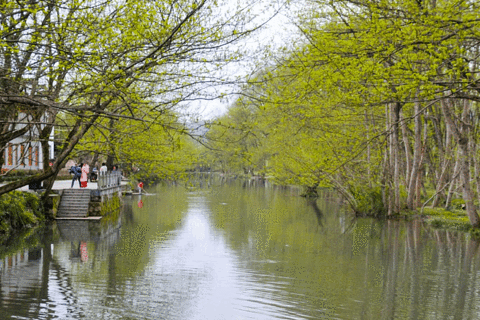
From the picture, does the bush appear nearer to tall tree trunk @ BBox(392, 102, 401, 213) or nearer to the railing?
tall tree trunk @ BBox(392, 102, 401, 213)

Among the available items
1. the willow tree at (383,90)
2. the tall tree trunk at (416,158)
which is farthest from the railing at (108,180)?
the tall tree trunk at (416,158)

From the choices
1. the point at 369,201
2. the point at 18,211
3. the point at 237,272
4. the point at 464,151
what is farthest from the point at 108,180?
the point at 464,151

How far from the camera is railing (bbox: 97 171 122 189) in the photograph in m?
29.4

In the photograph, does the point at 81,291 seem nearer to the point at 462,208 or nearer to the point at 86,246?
the point at 86,246

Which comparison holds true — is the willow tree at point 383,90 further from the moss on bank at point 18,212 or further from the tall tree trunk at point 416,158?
the moss on bank at point 18,212

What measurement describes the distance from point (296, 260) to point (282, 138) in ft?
64.7

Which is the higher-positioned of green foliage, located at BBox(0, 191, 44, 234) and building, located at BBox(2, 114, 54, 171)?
building, located at BBox(2, 114, 54, 171)

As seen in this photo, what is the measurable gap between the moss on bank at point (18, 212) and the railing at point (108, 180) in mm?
3775

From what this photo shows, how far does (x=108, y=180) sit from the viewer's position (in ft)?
104

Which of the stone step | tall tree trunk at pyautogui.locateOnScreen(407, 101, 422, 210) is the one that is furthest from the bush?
the stone step

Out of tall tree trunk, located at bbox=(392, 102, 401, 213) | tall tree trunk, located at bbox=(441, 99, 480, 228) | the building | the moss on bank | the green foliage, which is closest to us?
the building

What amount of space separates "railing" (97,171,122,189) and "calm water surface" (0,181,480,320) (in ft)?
10.5

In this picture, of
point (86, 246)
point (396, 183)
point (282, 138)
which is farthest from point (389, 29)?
point (282, 138)

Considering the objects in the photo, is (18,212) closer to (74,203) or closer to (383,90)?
(74,203)
